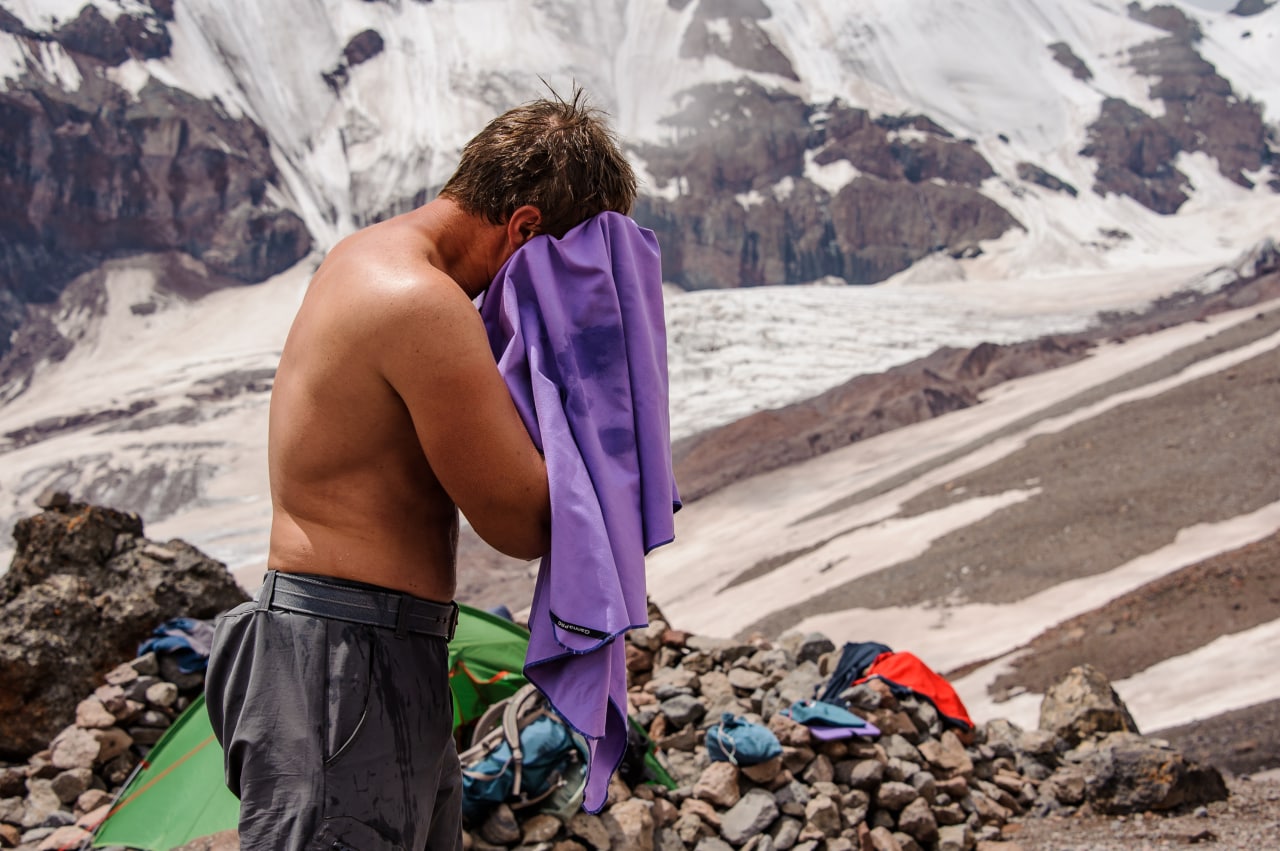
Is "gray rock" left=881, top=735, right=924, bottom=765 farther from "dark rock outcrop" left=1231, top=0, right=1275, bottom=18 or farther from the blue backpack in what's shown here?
"dark rock outcrop" left=1231, top=0, right=1275, bottom=18

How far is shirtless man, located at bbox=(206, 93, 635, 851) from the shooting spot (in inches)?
66.4

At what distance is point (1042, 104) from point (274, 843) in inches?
3810

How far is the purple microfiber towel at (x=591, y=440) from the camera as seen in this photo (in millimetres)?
1709

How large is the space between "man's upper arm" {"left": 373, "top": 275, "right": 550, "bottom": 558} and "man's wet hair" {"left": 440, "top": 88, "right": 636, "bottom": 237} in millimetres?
239

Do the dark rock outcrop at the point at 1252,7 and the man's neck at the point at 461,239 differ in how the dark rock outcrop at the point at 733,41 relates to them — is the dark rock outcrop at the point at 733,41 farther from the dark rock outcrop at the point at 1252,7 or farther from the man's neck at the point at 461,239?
the man's neck at the point at 461,239

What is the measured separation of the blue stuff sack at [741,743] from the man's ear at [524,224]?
3.87 meters

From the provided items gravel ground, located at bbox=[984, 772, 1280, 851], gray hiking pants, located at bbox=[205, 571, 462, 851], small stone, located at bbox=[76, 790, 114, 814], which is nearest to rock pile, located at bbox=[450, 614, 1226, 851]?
gravel ground, located at bbox=[984, 772, 1280, 851]

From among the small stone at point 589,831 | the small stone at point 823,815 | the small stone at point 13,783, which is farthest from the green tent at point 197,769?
the small stone at point 823,815

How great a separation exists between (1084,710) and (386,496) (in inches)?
291

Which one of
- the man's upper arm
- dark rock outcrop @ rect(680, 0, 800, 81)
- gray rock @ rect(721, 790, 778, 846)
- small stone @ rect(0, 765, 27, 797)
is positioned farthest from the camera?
dark rock outcrop @ rect(680, 0, 800, 81)

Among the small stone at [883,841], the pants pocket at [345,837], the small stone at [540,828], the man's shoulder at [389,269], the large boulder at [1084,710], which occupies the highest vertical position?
the man's shoulder at [389,269]

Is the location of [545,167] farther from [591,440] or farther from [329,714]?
[329,714]

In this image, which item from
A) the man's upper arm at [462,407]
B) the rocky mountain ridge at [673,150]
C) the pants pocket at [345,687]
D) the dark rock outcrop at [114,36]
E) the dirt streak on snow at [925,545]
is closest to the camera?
the man's upper arm at [462,407]

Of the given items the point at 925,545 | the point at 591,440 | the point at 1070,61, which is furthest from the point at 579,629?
the point at 1070,61
